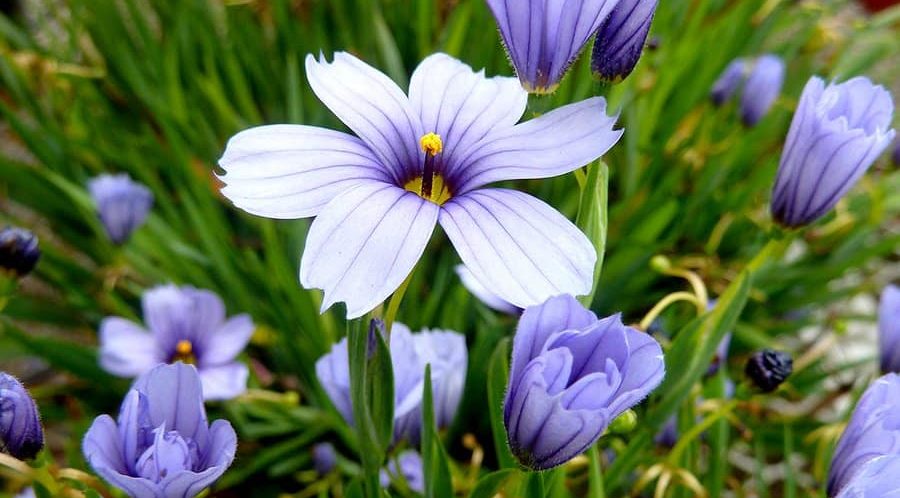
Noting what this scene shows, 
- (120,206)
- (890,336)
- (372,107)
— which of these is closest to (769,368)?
(890,336)

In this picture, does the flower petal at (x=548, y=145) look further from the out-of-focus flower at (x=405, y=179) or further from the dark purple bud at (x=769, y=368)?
the dark purple bud at (x=769, y=368)

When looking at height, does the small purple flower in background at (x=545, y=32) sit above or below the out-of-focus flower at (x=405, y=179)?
above

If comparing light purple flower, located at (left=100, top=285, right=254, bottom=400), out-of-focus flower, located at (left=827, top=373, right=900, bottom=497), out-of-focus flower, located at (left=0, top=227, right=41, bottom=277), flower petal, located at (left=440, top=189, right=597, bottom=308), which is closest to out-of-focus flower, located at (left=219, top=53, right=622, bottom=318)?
flower petal, located at (left=440, top=189, right=597, bottom=308)

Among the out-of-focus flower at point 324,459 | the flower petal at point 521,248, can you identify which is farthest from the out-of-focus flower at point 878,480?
the out-of-focus flower at point 324,459

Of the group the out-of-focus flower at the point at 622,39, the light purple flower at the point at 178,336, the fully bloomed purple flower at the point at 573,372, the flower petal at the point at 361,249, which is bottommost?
the light purple flower at the point at 178,336

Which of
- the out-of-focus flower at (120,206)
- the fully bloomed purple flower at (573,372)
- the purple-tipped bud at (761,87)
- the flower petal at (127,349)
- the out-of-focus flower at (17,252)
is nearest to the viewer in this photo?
the fully bloomed purple flower at (573,372)

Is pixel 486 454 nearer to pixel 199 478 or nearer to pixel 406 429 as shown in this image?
pixel 406 429

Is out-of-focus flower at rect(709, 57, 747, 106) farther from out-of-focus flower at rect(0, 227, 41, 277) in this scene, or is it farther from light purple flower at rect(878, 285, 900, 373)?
out-of-focus flower at rect(0, 227, 41, 277)
